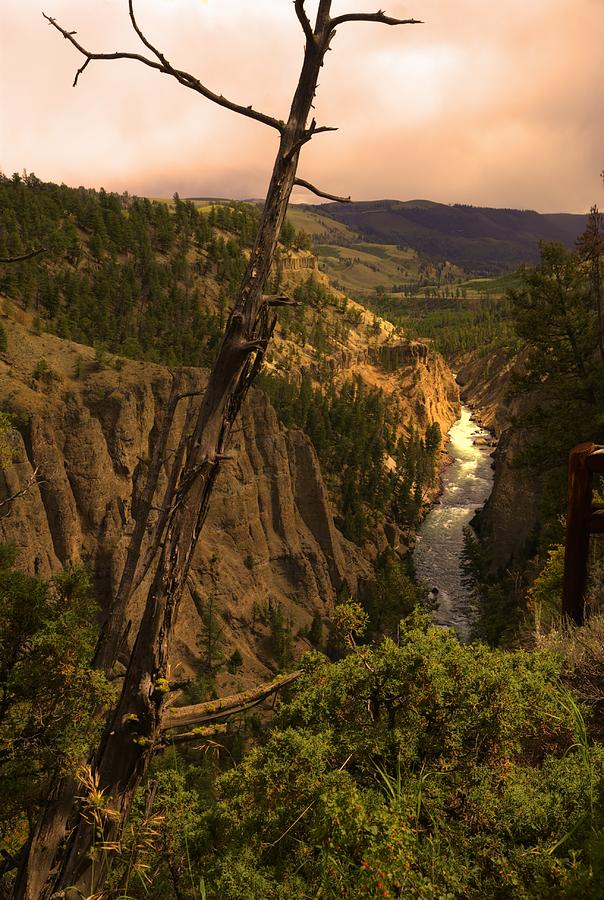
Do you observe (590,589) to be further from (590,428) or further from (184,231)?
(184,231)

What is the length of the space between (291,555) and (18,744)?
3543cm

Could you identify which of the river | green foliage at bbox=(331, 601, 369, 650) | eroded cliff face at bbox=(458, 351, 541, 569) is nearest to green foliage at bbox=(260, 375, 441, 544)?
the river

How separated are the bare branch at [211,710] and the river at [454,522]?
34761 mm

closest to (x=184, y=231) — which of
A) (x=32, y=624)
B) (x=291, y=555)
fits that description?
(x=291, y=555)

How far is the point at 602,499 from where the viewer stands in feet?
41.3

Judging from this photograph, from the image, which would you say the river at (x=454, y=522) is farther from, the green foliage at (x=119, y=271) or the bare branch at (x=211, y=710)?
the bare branch at (x=211, y=710)

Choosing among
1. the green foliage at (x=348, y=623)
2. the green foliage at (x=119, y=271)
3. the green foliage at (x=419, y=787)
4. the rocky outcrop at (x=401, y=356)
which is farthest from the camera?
the rocky outcrop at (x=401, y=356)

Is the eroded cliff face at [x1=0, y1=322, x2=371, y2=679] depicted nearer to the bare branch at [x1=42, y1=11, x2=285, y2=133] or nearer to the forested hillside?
the forested hillside

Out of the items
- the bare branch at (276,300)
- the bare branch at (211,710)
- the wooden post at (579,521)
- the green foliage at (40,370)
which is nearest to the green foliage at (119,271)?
the green foliage at (40,370)

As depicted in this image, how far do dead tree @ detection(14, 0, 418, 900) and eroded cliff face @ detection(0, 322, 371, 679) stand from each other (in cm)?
1062

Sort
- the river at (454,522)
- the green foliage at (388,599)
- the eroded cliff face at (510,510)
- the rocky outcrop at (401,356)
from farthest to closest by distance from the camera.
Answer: the rocky outcrop at (401,356)
the river at (454,522)
the eroded cliff face at (510,510)
the green foliage at (388,599)

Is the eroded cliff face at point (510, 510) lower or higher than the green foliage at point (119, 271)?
lower

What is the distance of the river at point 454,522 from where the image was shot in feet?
156

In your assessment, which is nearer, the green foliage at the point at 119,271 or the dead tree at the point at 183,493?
the dead tree at the point at 183,493
